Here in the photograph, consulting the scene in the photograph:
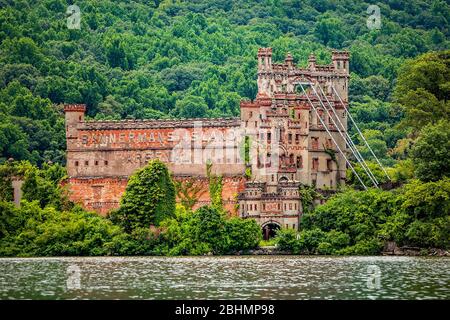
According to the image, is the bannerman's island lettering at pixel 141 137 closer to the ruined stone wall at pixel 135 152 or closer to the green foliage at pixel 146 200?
the ruined stone wall at pixel 135 152

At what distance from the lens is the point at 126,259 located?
109 m

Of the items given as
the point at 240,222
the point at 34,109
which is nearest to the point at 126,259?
the point at 240,222

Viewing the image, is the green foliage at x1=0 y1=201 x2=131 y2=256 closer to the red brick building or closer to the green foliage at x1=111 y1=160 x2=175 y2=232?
the green foliage at x1=111 y1=160 x2=175 y2=232

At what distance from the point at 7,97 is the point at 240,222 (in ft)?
152

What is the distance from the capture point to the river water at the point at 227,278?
268ft

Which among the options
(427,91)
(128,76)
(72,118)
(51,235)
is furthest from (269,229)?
(128,76)

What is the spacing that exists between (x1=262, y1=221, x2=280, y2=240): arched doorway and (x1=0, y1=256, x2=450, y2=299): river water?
760 cm

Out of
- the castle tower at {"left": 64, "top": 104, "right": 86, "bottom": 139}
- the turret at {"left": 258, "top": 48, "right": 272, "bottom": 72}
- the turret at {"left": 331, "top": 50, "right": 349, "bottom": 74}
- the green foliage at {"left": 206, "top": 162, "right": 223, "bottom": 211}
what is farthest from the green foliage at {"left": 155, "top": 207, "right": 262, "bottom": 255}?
the turret at {"left": 331, "top": 50, "right": 349, "bottom": 74}

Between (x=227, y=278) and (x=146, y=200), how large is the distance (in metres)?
26.4

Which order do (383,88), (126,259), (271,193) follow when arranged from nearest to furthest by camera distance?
1. (126,259)
2. (271,193)
3. (383,88)

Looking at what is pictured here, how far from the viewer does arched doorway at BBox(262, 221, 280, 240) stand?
117875mm

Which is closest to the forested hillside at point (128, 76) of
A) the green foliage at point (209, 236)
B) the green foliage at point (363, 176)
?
the green foliage at point (363, 176)

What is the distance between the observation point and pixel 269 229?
118250 mm
